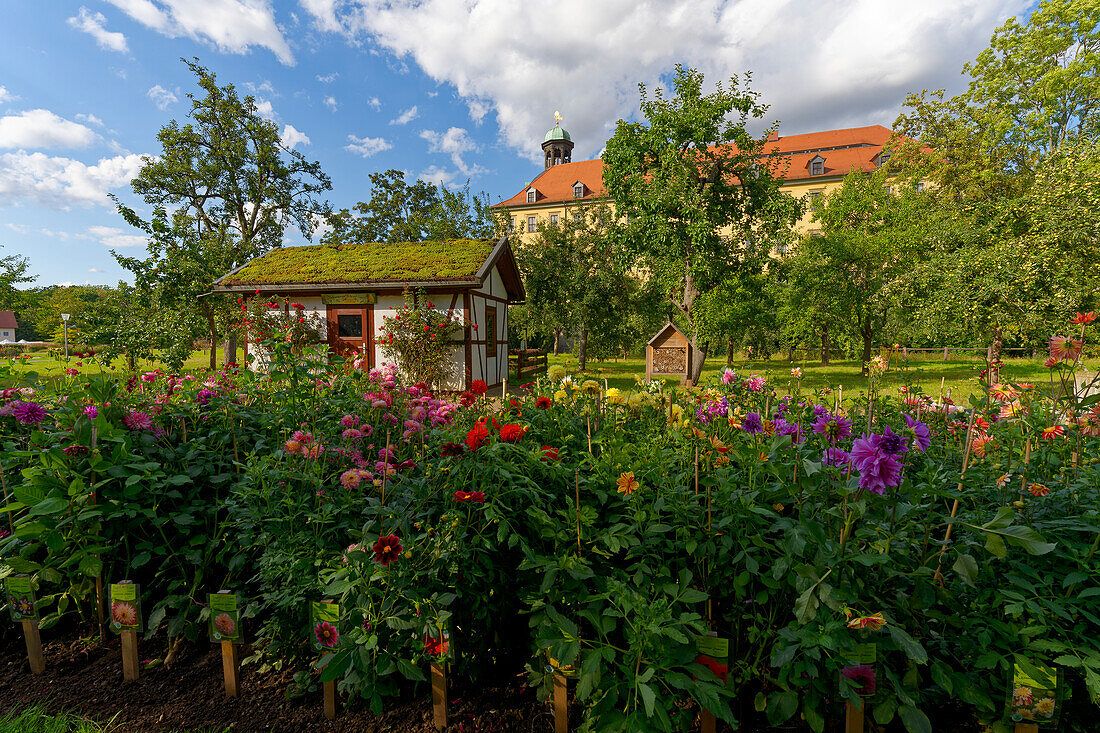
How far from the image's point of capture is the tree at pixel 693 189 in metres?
13.4

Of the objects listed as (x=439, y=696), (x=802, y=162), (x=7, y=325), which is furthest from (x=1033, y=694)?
(x=7, y=325)

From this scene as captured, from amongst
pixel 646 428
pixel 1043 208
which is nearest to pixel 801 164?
pixel 1043 208

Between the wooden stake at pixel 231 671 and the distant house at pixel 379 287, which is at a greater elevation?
the distant house at pixel 379 287

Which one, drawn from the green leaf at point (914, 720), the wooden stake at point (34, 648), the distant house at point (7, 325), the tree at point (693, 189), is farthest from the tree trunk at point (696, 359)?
the distant house at point (7, 325)

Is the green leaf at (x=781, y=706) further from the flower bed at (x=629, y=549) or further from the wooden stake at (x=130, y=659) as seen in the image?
the wooden stake at (x=130, y=659)

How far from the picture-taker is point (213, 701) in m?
1.73

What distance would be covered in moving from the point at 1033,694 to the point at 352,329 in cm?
1173

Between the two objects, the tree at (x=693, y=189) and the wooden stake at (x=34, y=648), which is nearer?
the wooden stake at (x=34, y=648)

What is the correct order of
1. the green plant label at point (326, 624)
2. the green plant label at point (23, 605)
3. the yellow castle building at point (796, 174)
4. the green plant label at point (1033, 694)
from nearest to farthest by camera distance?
the green plant label at point (1033, 694) → the green plant label at point (326, 624) → the green plant label at point (23, 605) → the yellow castle building at point (796, 174)

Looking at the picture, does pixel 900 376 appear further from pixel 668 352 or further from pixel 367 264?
pixel 668 352

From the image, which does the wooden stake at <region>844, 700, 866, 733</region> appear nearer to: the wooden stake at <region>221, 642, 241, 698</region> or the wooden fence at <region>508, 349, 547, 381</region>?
the wooden stake at <region>221, 642, 241, 698</region>

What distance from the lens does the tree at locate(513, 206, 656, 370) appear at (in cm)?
1717

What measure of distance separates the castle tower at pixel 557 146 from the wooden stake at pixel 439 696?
48021 mm

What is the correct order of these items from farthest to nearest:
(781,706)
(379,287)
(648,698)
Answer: (379,287), (781,706), (648,698)
